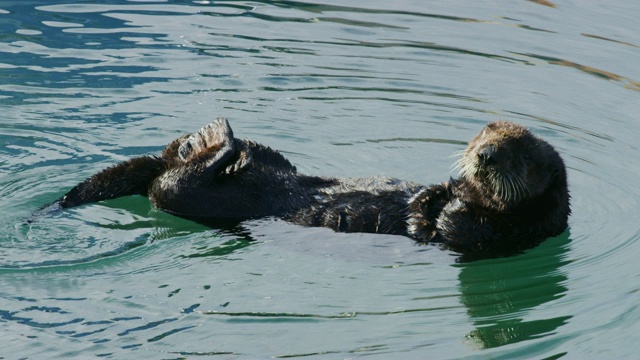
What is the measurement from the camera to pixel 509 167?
563 centimetres

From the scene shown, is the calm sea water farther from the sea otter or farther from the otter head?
the otter head

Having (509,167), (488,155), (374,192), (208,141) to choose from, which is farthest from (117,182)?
(509,167)

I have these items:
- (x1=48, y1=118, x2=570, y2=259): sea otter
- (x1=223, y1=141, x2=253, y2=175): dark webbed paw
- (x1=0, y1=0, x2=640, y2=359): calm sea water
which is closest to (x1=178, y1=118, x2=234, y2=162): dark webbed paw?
(x1=48, y1=118, x2=570, y2=259): sea otter

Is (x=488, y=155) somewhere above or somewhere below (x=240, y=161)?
above

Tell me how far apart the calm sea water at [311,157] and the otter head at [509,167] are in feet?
1.32

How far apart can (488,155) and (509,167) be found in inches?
5.8

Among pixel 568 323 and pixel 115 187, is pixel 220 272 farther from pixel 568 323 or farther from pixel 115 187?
pixel 568 323

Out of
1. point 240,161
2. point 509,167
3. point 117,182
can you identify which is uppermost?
point 509,167

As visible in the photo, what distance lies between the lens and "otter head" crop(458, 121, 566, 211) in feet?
18.5

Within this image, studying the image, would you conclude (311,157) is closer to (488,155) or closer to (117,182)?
(117,182)

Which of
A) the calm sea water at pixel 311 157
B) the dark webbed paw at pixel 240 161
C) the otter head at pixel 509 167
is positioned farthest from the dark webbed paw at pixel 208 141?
the otter head at pixel 509 167

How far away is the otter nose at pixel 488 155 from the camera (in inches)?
221

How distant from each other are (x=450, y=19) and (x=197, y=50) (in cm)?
300

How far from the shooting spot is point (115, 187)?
622 cm
